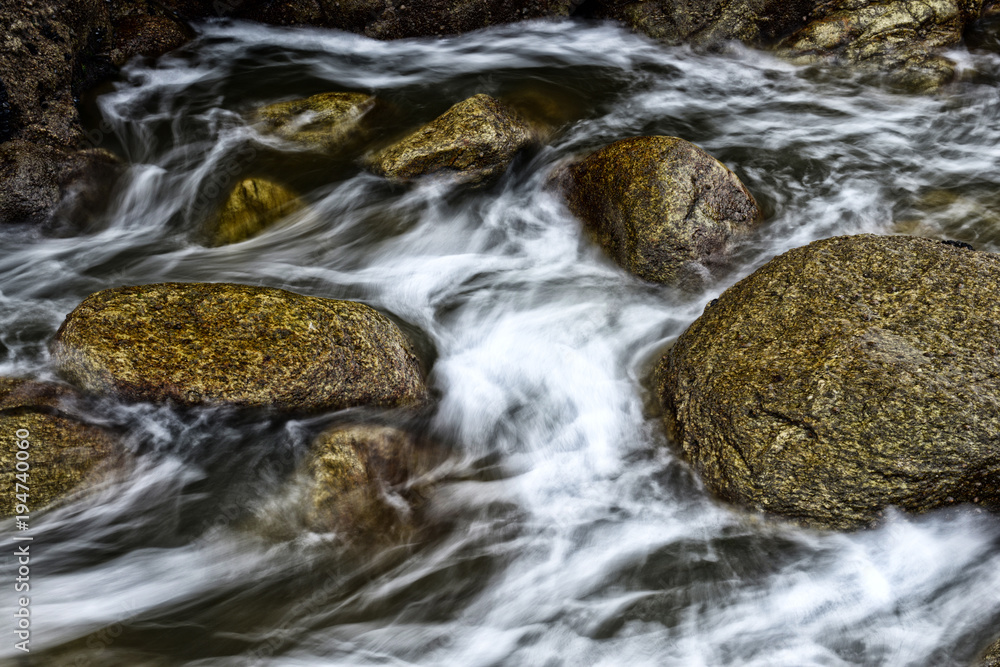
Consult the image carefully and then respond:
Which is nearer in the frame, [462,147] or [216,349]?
[216,349]

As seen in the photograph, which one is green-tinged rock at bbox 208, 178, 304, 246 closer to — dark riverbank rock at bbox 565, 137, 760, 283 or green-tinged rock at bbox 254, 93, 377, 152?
green-tinged rock at bbox 254, 93, 377, 152

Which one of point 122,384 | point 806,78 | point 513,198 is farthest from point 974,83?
point 122,384

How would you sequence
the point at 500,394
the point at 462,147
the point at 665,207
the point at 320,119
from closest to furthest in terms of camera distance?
the point at 500,394
the point at 665,207
the point at 462,147
the point at 320,119

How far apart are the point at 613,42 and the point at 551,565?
24.1 feet

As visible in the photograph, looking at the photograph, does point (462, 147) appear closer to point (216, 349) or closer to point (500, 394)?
point (500, 394)

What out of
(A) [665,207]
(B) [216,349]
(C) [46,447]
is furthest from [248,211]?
(A) [665,207]

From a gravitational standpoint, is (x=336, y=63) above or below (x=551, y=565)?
above

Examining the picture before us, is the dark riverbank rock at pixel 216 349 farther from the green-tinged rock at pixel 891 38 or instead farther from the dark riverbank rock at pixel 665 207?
the green-tinged rock at pixel 891 38

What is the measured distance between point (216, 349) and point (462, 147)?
330cm

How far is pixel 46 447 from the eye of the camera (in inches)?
162

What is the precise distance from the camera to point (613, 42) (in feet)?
30.1

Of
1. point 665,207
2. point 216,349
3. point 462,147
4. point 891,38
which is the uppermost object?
point 891,38

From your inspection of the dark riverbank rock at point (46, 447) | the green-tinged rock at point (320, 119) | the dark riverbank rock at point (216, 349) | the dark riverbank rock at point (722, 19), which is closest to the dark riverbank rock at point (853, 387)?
→ the dark riverbank rock at point (216, 349)

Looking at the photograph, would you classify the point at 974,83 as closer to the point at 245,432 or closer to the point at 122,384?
the point at 245,432
